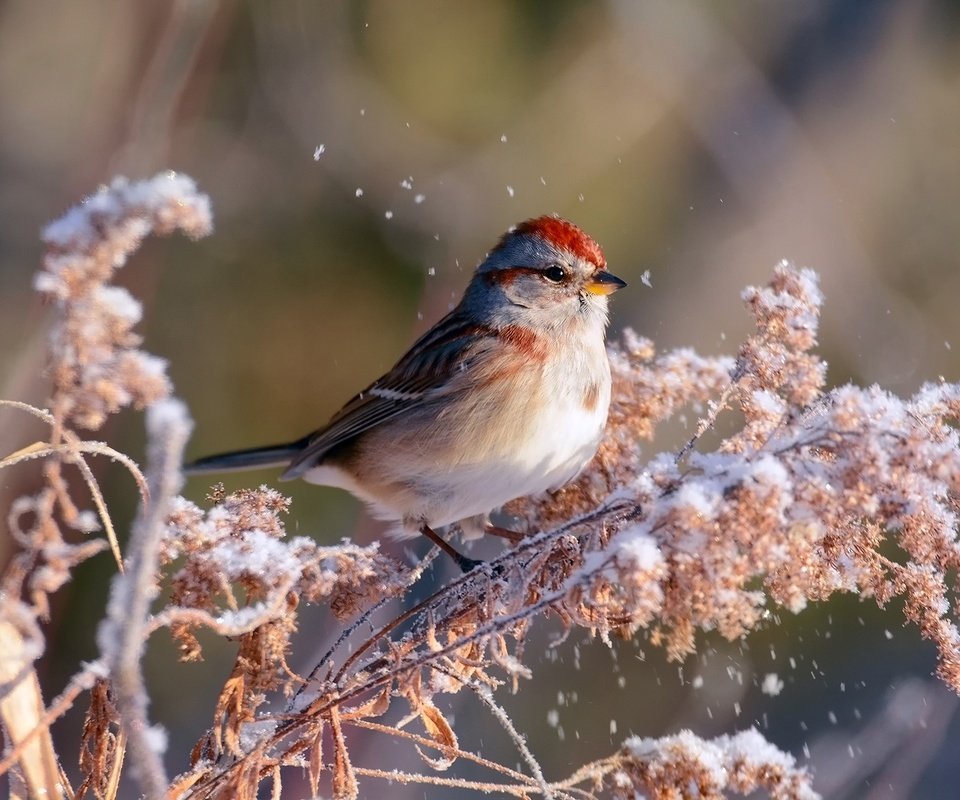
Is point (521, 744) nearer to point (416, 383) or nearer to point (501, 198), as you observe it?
point (416, 383)

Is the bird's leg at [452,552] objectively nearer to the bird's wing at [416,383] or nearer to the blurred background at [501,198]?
the bird's wing at [416,383]

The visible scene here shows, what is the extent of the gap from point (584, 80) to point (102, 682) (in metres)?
4.87

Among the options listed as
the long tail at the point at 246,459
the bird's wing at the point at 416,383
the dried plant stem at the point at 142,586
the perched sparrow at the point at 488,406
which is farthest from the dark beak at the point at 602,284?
the dried plant stem at the point at 142,586

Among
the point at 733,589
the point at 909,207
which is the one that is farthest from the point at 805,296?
the point at 909,207

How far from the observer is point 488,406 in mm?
2533

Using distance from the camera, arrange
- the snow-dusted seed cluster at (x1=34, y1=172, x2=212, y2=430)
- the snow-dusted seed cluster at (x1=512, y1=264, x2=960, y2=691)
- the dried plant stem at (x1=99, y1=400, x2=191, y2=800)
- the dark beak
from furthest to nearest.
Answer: the dark beak, the snow-dusted seed cluster at (x1=512, y1=264, x2=960, y2=691), the snow-dusted seed cluster at (x1=34, y1=172, x2=212, y2=430), the dried plant stem at (x1=99, y1=400, x2=191, y2=800)

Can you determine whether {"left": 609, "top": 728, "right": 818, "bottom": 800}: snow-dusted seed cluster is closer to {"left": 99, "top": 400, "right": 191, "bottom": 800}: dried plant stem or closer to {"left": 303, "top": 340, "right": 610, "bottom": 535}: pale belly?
{"left": 99, "top": 400, "right": 191, "bottom": 800}: dried plant stem

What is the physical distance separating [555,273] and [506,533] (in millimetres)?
774

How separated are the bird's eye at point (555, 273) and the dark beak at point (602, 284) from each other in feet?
0.23

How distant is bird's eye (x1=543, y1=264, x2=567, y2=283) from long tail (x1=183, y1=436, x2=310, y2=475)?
2.64 ft

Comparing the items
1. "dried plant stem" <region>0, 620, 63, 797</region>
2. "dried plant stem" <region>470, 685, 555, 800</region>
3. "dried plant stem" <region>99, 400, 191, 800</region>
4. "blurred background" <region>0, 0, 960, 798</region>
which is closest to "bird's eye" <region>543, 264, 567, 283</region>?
"dried plant stem" <region>470, 685, 555, 800</region>

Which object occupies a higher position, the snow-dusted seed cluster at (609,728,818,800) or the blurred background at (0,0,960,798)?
the blurred background at (0,0,960,798)

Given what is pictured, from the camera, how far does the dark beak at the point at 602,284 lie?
275cm

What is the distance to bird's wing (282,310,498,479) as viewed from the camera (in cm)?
265
